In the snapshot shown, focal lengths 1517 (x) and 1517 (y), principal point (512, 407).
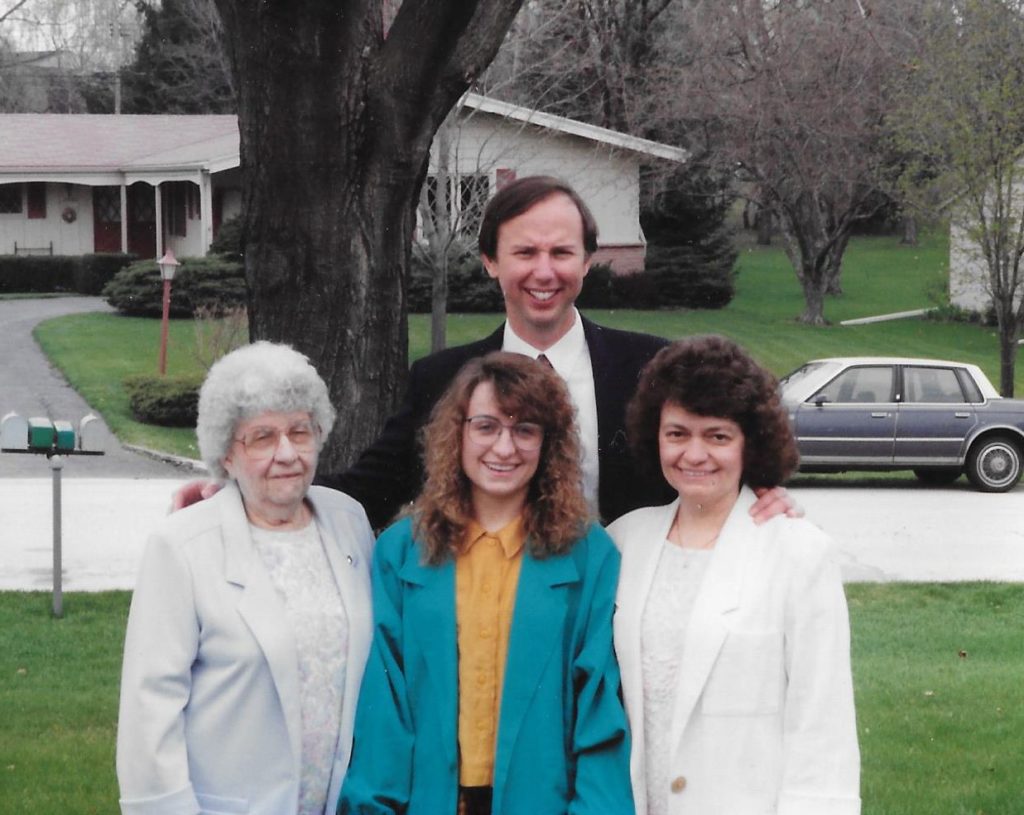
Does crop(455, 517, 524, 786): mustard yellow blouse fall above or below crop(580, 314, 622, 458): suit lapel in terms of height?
below

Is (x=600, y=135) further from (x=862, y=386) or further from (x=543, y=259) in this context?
(x=543, y=259)

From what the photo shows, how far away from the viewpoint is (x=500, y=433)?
10.3 ft

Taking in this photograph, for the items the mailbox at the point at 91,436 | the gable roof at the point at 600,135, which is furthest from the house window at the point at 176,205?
the mailbox at the point at 91,436

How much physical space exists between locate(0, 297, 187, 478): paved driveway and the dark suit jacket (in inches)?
551

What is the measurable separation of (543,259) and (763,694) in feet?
3.60

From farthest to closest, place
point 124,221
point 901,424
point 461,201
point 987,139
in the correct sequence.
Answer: point 124,221 → point 461,201 → point 987,139 → point 901,424

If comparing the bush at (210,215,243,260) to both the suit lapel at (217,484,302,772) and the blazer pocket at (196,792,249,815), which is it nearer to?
the suit lapel at (217,484,302,772)

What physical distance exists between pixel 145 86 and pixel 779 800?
Answer: 50180 mm

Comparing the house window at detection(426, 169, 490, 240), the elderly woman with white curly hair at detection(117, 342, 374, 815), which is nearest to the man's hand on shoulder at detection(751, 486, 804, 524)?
the elderly woman with white curly hair at detection(117, 342, 374, 815)

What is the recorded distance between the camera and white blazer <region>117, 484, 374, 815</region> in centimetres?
302

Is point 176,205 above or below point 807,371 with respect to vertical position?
above

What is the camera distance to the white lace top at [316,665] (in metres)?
3.12

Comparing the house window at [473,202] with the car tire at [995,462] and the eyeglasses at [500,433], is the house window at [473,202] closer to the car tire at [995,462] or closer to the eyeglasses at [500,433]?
the car tire at [995,462]

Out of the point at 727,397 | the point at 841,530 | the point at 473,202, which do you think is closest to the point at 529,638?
the point at 727,397
